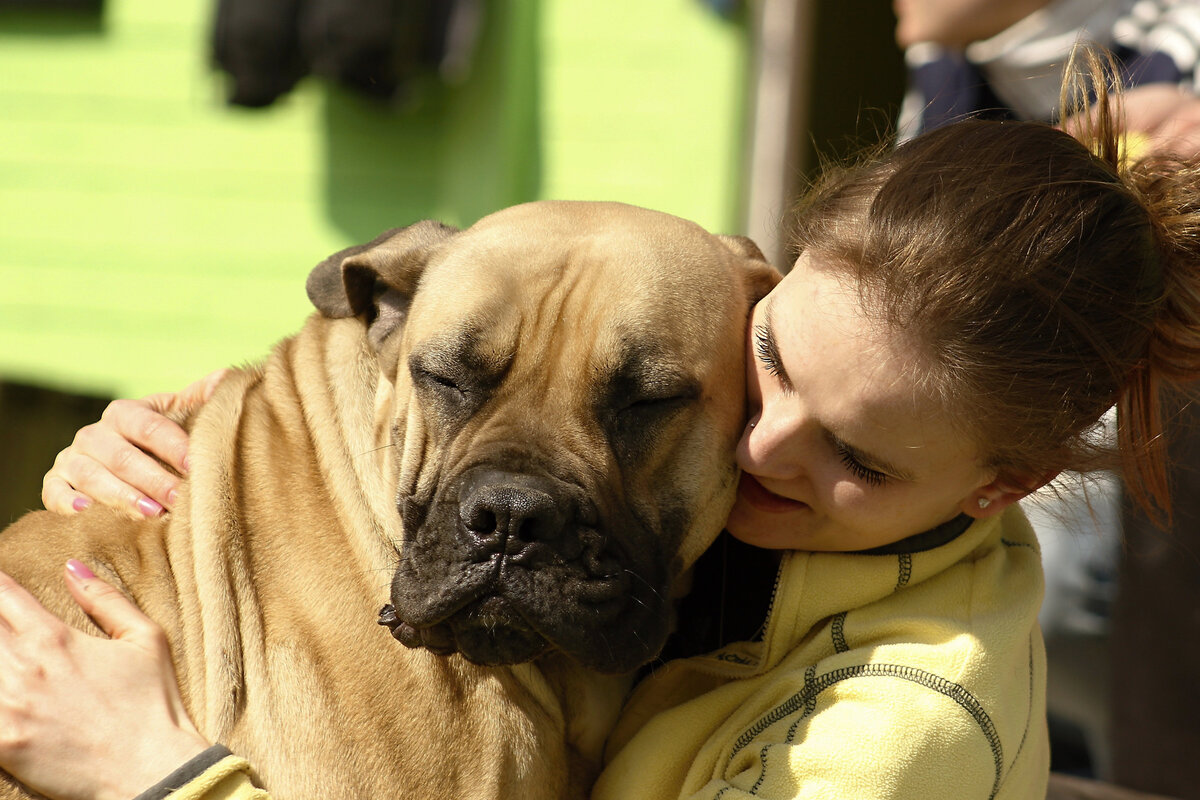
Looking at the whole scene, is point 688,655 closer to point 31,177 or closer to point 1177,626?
point 1177,626

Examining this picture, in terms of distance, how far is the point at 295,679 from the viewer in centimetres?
196

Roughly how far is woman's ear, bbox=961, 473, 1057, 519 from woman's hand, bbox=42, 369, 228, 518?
163cm

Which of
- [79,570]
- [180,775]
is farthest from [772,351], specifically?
[79,570]

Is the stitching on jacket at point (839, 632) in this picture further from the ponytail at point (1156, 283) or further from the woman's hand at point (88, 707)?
the woman's hand at point (88, 707)

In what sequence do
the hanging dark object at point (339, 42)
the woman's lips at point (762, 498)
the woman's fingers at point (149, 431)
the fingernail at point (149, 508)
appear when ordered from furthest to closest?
the hanging dark object at point (339, 42)
the woman's fingers at point (149, 431)
the fingernail at point (149, 508)
the woman's lips at point (762, 498)

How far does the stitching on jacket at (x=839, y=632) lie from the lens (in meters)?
1.97

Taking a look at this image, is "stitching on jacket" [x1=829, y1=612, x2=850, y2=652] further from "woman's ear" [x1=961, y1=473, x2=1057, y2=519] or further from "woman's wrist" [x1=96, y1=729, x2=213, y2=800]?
"woman's wrist" [x1=96, y1=729, x2=213, y2=800]

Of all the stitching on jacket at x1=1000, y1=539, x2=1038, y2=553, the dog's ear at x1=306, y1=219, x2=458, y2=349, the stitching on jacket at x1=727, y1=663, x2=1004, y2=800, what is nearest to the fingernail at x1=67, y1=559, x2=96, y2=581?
the dog's ear at x1=306, y1=219, x2=458, y2=349

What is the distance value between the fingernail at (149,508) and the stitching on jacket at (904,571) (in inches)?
59.4

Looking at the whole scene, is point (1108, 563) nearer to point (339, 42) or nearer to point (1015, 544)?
point (1015, 544)

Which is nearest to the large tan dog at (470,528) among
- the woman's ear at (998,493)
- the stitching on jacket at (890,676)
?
the stitching on jacket at (890,676)

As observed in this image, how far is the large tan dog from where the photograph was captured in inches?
73.9

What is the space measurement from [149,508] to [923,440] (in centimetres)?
156

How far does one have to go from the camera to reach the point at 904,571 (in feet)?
6.62
